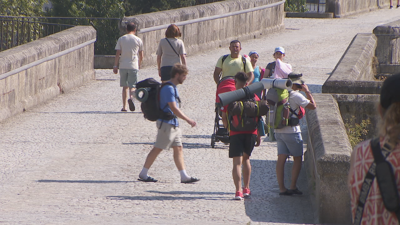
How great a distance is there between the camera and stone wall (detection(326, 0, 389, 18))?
2788 centimetres

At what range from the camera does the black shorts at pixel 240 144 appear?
21.7ft

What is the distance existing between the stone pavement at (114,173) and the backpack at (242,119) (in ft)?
2.42

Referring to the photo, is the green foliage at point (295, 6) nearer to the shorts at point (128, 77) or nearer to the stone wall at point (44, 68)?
the stone wall at point (44, 68)

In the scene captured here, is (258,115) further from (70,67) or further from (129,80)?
(70,67)

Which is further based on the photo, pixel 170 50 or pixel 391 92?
pixel 170 50

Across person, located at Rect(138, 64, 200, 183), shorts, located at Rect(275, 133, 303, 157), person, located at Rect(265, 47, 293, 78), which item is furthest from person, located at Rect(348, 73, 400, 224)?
person, located at Rect(265, 47, 293, 78)

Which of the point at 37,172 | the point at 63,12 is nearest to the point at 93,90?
the point at 37,172

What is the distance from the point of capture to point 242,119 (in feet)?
21.5

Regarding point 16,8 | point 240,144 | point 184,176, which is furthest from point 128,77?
point 16,8

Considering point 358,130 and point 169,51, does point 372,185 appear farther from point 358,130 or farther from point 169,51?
point 169,51

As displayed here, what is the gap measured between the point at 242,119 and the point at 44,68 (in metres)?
6.29

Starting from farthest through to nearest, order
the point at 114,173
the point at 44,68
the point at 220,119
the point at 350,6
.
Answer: the point at 350,6, the point at 44,68, the point at 220,119, the point at 114,173

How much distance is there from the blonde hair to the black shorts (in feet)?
12.2

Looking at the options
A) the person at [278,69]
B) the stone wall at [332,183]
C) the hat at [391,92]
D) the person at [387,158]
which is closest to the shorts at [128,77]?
the person at [278,69]
